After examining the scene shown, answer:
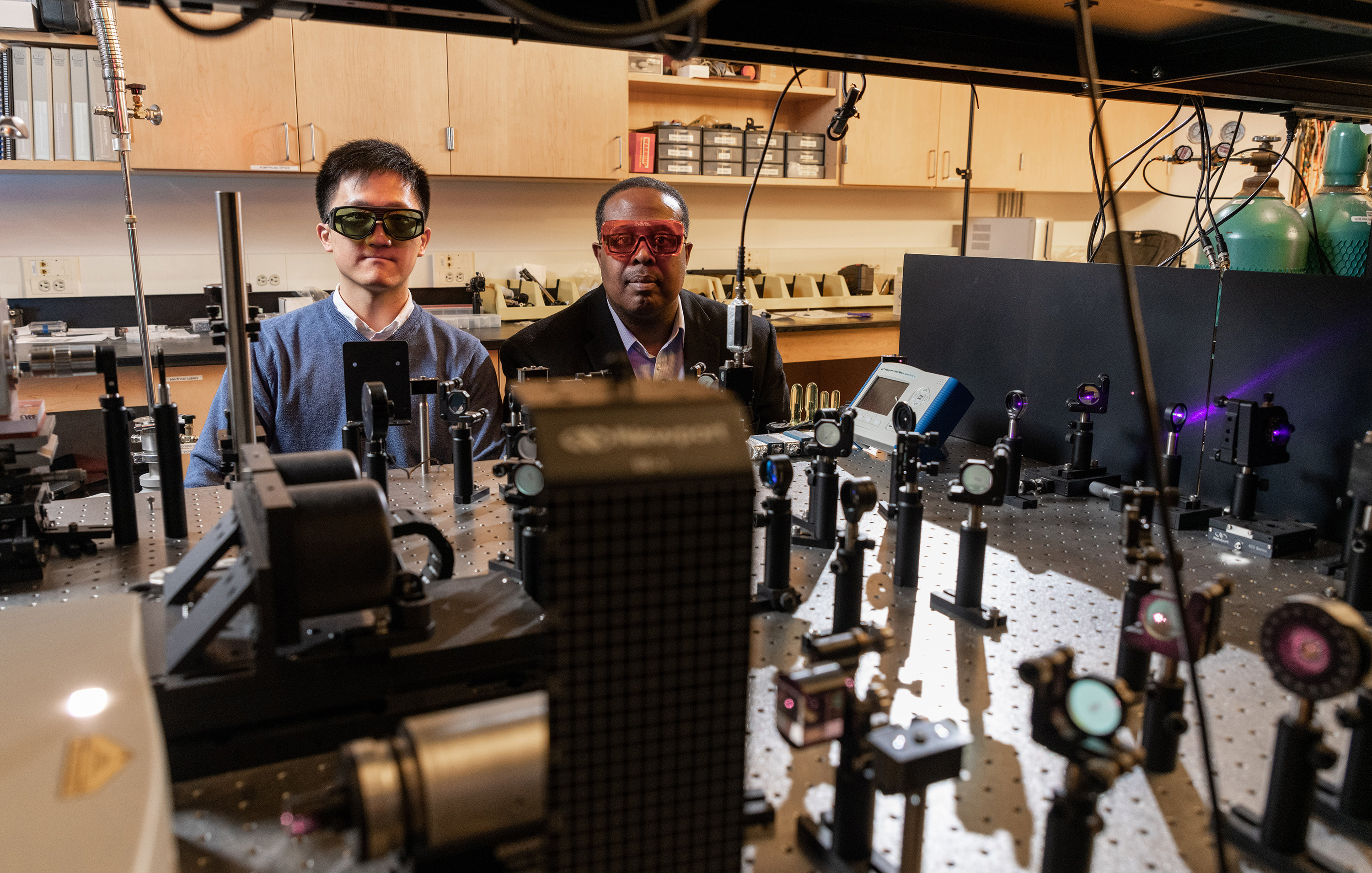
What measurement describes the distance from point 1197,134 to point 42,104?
11.9 ft

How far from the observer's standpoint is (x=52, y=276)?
3.63 m

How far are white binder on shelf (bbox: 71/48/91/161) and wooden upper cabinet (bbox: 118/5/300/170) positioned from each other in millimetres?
140

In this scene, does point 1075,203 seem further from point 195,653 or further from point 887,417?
point 195,653

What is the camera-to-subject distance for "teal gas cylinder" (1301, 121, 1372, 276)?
162 centimetres

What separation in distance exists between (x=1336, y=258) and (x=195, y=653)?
6.19ft

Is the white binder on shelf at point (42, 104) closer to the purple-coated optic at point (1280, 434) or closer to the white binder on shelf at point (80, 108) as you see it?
the white binder on shelf at point (80, 108)

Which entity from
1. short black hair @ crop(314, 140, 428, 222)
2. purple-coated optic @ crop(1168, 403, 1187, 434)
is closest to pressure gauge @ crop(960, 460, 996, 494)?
purple-coated optic @ crop(1168, 403, 1187, 434)

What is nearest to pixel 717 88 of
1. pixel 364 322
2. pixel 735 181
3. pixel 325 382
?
pixel 735 181

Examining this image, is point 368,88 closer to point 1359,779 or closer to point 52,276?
point 52,276

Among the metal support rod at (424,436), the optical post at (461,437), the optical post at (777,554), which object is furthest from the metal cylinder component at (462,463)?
the optical post at (777,554)

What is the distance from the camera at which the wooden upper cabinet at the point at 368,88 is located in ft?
11.6

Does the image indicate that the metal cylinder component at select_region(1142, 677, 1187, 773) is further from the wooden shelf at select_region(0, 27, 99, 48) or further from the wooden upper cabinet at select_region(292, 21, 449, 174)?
the wooden shelf at select_region(0, 27, 99, 48)

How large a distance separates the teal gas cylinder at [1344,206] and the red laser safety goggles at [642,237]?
124 cm

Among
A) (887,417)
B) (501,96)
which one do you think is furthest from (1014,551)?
(501,96)
